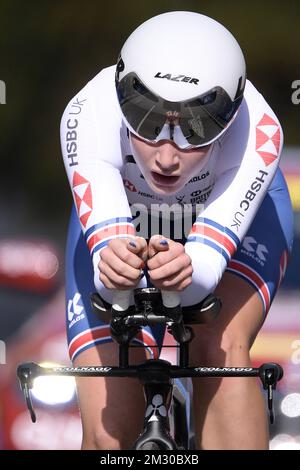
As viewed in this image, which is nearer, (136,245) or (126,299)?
(136,245)

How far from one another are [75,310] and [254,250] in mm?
809

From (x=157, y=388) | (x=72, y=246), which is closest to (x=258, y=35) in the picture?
(x=72, y=246)

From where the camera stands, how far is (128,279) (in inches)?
175

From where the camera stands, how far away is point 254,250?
5453 mm

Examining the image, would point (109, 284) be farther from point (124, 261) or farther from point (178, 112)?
point (178, 112)

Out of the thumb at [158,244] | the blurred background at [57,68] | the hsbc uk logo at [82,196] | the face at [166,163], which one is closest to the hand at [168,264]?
the thumb at [158,244]

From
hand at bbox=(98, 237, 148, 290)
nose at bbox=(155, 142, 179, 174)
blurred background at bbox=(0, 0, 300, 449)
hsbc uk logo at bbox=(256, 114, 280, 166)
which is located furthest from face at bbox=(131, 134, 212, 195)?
blurred background at bbox=(0, 0, 300, 449)

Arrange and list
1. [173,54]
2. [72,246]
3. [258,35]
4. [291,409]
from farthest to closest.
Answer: [258,35]
[291,409]
[72,246]
[173,54]

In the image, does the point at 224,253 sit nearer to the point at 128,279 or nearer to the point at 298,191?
the point at 128,279

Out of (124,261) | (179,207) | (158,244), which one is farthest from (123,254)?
(179,207)

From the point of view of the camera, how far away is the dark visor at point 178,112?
4758 millimetres

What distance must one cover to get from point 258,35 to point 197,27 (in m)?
9.56

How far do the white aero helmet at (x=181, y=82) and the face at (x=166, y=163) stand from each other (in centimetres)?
4
